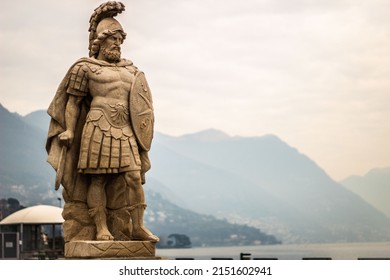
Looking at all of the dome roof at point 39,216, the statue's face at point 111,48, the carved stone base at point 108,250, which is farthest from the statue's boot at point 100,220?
the dome roof at point 39,216

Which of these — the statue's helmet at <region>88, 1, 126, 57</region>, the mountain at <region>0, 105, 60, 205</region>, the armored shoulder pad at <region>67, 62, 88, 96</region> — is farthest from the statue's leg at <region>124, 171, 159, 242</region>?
the mountain at <region>0, 105, 60, 205</region>

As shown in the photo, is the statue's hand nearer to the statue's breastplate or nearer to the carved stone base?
the statue's breastplate

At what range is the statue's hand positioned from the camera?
1176 centimetres

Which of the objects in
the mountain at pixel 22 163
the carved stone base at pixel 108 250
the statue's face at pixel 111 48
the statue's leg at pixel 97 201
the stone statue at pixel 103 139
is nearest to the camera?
the carved stone base at pixel 108 250

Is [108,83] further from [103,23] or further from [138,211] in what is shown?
[138,211]

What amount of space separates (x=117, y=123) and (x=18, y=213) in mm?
12689

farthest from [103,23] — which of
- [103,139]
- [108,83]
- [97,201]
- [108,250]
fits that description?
[108,250]

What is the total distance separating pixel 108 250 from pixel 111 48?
7.70ft

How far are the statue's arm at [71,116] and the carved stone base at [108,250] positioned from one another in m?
1.18

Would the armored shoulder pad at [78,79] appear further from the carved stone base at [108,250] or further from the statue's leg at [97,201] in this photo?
the carved stone base at [108,250]

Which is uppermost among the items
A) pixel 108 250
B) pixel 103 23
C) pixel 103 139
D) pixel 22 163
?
pixel 22 163

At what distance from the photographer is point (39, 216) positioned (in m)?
23.2

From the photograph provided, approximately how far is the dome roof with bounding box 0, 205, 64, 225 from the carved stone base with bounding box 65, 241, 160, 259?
1117cm

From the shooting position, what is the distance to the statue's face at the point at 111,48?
12.0 m
